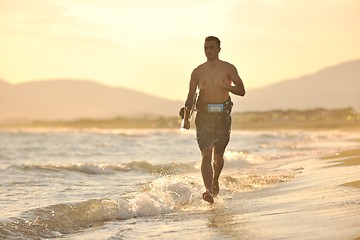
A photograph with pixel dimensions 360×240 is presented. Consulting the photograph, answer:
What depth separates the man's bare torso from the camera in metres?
7.86

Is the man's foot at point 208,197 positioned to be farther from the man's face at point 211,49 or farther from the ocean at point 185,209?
the man's face at point 211,49

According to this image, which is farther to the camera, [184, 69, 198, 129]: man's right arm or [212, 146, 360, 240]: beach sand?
[184, 69, 198, 129]: man's right arm

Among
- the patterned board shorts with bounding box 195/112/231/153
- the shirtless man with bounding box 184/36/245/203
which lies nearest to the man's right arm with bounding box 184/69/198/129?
the shirtless man with bounding box 184/36/245/203

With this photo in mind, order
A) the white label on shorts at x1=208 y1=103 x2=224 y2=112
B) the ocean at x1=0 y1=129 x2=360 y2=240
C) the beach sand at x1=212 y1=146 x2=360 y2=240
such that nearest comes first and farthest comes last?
the beach sand at x1=212 y1=146 x2=360 y2=240 < the ocean at x1=0 y1=129 x2=360 y2=240 < the white label on shorts at x1=208 y1=103 x2=224 y2=112

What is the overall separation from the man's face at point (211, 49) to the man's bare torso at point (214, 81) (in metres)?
0.09

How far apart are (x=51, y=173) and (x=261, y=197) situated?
559 centimetres

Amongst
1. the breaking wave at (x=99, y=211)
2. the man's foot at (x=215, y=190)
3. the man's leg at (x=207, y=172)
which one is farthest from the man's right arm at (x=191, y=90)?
the breaking wave at (x=99, y=211)

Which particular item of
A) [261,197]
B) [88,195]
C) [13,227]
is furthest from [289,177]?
[13,227]

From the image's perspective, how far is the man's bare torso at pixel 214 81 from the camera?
25.8ft

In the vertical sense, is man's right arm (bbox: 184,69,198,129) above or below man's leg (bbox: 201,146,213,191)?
above

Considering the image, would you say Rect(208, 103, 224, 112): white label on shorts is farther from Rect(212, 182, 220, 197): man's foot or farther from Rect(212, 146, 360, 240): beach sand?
Rect(212, 146, 360, 240): beach sand

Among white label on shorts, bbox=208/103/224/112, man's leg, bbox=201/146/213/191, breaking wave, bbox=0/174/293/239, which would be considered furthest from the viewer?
white label on shorts, bbox=208/103/224/112

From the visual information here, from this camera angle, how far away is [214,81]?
7.87m

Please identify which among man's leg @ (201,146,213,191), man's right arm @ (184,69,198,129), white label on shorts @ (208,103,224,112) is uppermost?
man's right arm @ (184,69,198,129)
